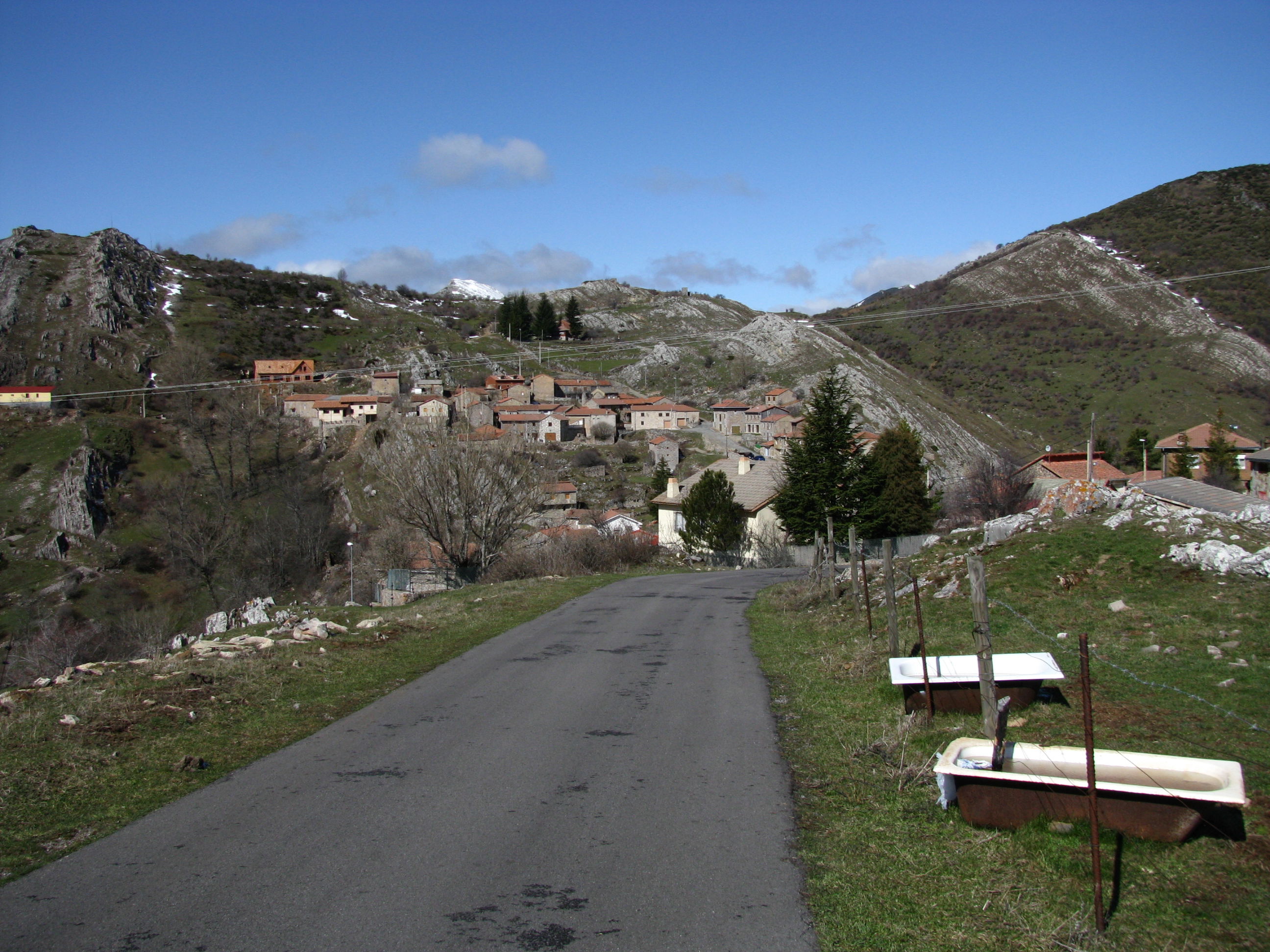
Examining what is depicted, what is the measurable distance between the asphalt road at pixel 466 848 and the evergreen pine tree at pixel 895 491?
2772cm

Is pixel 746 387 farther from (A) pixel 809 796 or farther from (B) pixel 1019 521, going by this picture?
(A) pixel 809 796

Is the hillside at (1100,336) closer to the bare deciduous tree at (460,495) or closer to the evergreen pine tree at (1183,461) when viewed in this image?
the evergreen pine tree at (1183,461)

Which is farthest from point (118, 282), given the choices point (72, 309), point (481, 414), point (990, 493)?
point (990, 493)

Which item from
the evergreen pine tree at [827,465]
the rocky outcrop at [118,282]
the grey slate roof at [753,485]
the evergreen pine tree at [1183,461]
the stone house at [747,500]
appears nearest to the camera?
the evergreen pine tree at [827,465]

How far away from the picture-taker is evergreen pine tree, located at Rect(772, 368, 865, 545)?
3553 centimetres

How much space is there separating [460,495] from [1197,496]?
83.5 ft

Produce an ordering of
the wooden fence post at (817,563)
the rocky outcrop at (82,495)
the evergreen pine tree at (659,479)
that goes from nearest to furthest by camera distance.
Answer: the wooden fence post at (817,563) → the rocky outcrop at (82,495) → the evergreen pine tree at (659,479)

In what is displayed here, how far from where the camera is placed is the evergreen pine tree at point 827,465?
35.5 metres

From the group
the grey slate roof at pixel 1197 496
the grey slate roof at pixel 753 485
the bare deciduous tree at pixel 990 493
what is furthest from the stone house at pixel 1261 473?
the grey slate roof at pixel 753 485

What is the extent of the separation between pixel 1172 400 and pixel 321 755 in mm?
102336

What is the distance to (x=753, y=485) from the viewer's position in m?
48.2

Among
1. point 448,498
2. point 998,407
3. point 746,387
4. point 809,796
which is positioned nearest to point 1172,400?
point 998,407

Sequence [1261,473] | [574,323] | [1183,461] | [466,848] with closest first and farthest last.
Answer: [466,848], [1261,473], [1183,461], [574,323]

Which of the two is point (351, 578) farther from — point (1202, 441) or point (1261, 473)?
point (1202, 441)
